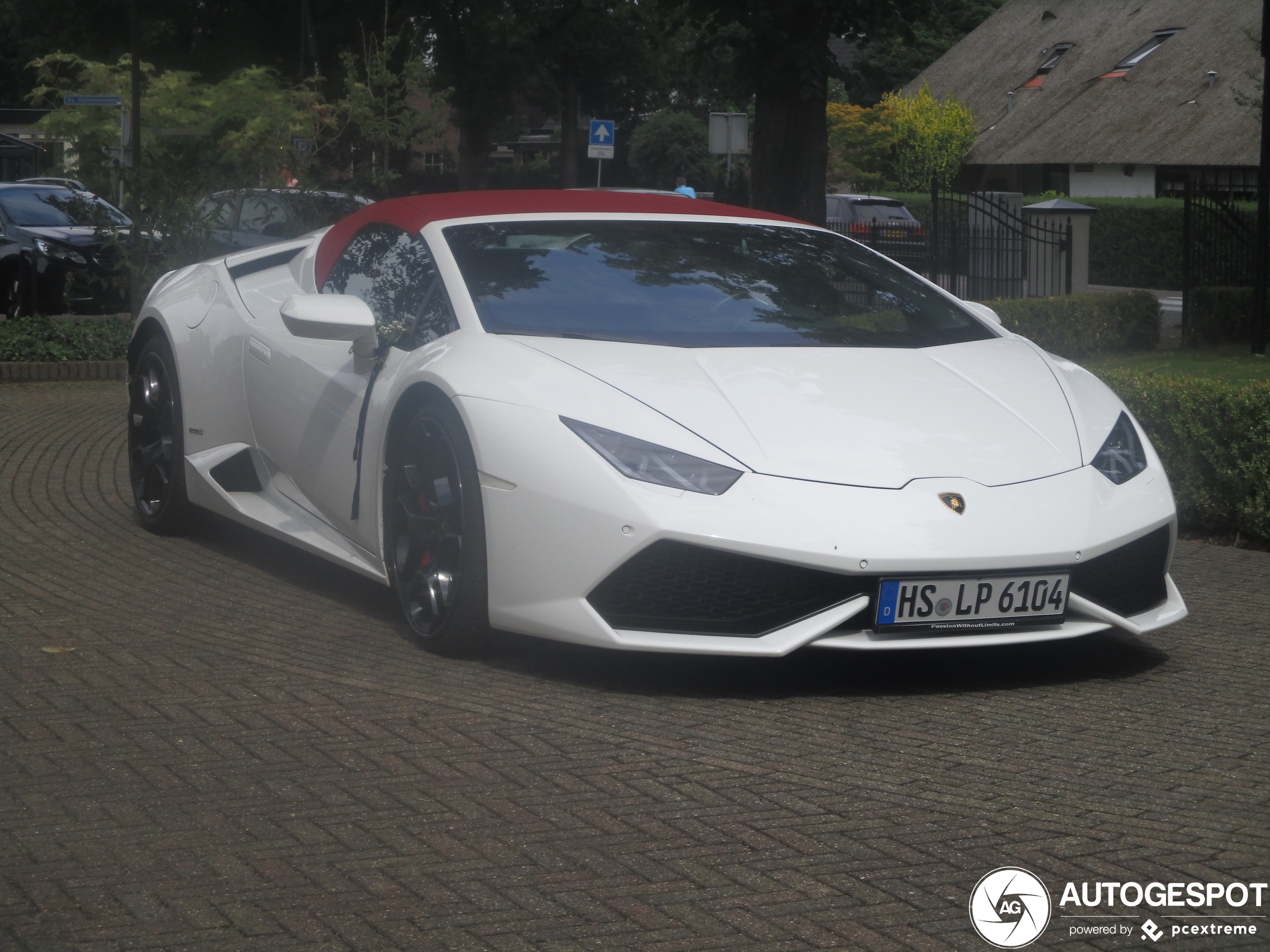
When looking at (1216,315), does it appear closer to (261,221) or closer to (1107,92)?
(261,221)

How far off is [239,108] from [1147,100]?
32.1 metres

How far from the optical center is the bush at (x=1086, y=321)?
14859mm

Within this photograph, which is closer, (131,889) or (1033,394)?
(131,889)

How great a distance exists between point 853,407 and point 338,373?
6.06 feet

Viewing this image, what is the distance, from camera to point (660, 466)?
460 centimetres

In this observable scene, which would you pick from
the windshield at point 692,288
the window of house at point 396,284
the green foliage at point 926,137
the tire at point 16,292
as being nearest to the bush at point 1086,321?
the windshield at point 692,288

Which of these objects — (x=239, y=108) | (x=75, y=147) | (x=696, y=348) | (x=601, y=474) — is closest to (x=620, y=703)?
(x=601, y=474)

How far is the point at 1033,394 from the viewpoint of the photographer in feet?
17.2

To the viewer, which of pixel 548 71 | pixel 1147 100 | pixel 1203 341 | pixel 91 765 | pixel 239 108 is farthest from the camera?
pixel 548 71

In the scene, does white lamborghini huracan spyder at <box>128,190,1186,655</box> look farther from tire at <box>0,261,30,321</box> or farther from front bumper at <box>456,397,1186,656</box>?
tire at <box>0,261,30,321</box>

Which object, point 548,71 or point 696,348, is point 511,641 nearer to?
point 696,348

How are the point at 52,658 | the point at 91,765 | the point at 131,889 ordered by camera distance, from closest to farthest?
the point at 131,889 < the point at 91,765 < the point at 52,658

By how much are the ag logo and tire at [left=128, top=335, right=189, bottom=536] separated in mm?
4422
